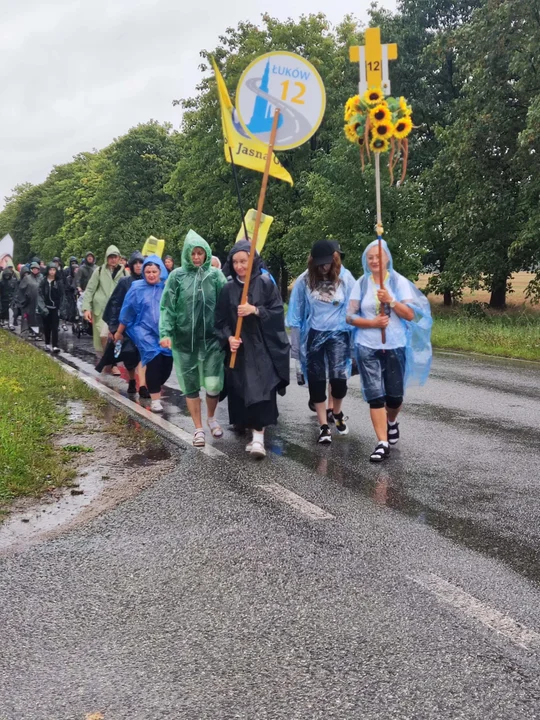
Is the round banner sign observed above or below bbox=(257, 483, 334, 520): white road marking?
above

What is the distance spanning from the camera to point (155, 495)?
5.44 metres

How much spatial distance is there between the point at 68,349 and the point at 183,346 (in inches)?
406

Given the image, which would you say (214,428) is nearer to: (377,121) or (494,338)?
(377,121)

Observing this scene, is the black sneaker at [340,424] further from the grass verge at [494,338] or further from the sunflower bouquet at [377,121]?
the grass verge at [494,338]

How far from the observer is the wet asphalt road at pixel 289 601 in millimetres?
2816

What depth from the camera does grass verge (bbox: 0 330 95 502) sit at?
5910 mm

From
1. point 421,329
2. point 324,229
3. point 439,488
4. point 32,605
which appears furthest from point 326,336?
point 324,229

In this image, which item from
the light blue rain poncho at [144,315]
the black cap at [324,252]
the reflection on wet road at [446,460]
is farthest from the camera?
the light blue rain poncho at [144,315]

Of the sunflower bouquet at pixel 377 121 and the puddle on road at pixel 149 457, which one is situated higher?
the sunflower bouquet at pixel 377 121

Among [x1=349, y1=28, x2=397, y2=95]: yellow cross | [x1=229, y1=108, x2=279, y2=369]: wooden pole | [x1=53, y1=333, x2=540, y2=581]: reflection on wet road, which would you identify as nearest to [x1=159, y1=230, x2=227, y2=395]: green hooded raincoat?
[x1=229, y1=108, x2=279, y2=369]: wooden pole

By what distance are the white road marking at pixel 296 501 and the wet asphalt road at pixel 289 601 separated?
0.06 m

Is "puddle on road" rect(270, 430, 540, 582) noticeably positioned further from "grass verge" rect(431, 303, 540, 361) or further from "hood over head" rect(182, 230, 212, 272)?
"grass verge" rect(431, 303, 540, 361)

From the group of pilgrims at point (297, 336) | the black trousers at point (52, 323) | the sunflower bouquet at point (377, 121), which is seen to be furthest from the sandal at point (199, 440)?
the black trousers at point (52, 323)

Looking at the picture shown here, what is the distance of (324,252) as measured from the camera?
7.04 metres
